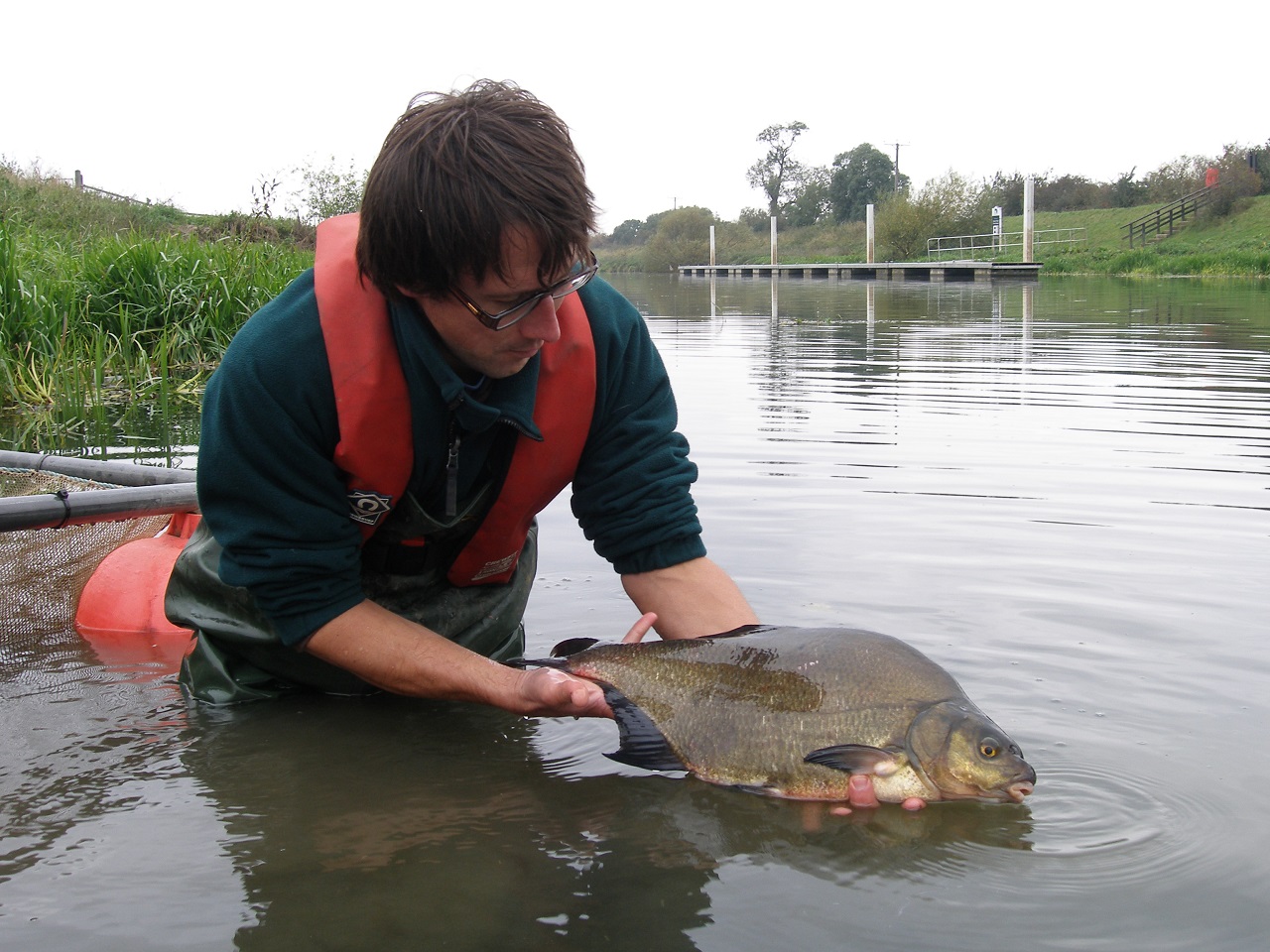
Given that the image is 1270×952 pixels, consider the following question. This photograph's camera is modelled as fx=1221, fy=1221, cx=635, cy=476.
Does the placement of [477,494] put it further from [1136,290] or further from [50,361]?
[1136,290]

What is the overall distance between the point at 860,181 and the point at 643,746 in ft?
301

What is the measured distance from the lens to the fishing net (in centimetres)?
481

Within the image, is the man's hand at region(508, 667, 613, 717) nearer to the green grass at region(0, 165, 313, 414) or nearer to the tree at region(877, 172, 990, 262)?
the green grass at region(0, 165, 313, 414)

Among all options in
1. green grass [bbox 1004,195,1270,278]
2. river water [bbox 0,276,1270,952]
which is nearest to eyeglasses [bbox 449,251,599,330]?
river water [bbox 0,276,1270,952]

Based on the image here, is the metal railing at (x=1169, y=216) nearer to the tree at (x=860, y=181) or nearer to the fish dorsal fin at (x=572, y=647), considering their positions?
the tree at (x=860, y=181)

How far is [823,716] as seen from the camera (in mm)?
2996

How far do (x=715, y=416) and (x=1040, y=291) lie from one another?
23206 mm

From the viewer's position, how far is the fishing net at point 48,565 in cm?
481

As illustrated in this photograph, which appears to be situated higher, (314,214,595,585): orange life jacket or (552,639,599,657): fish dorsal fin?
(314,214,595,585): orange life jacket

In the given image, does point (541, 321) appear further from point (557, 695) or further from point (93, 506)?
point (93, 506)

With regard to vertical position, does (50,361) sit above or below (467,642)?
above

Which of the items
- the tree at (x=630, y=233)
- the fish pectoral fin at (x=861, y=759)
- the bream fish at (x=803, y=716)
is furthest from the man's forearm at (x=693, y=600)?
the tree at (x=630, y=233)

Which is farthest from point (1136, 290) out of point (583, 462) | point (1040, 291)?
point (583, 462)

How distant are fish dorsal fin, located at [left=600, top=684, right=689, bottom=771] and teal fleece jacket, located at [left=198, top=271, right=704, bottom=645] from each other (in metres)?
0.67
